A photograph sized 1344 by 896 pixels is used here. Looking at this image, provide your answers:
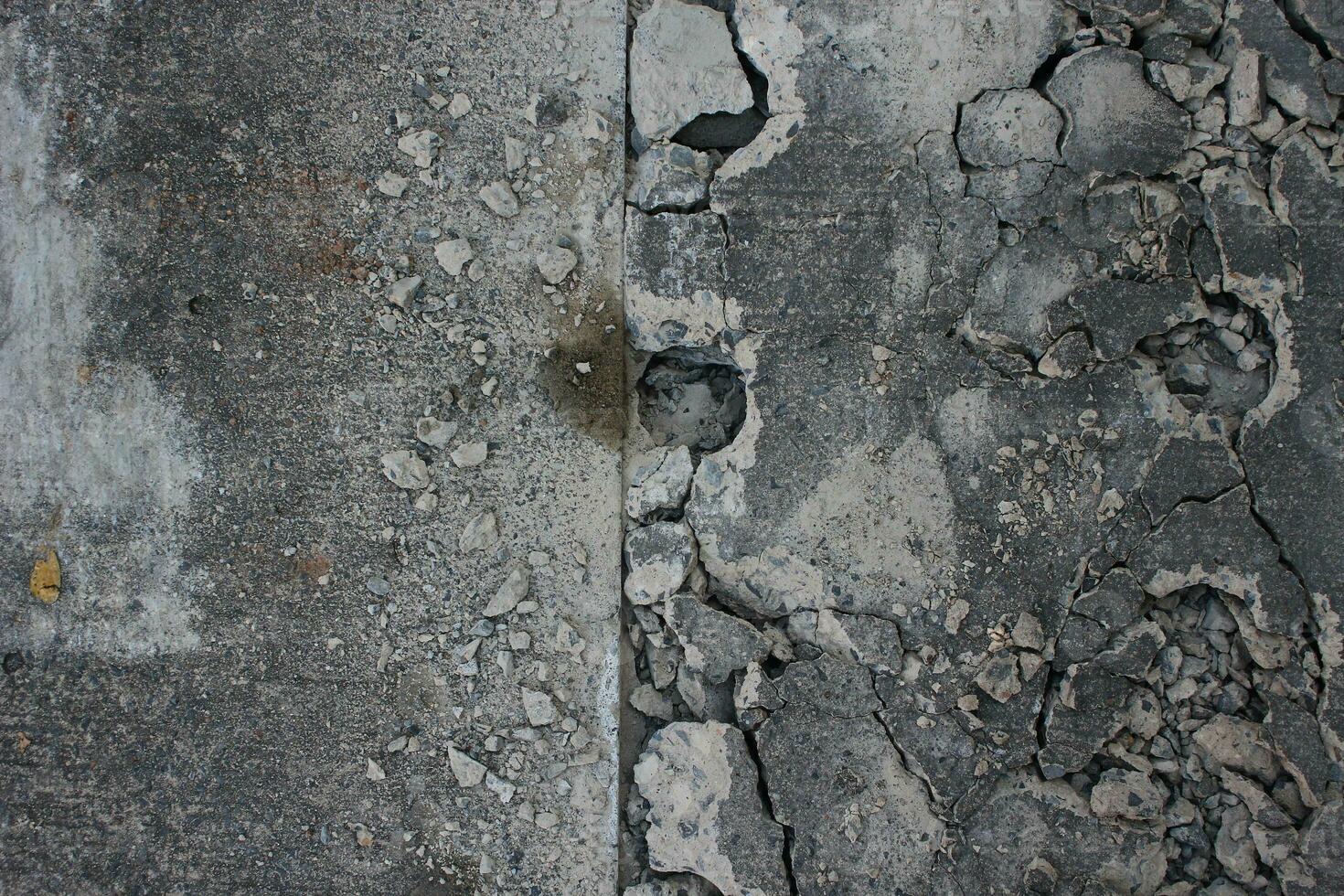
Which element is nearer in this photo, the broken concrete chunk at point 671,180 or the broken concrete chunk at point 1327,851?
the broken concrete chunk at point 1327,851

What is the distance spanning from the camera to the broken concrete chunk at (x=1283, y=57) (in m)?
1.66

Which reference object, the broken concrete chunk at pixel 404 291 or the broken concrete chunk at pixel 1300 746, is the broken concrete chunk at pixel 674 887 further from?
the broken concrete chunk at pixel 404 291

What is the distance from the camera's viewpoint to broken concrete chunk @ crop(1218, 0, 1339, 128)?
166 cm

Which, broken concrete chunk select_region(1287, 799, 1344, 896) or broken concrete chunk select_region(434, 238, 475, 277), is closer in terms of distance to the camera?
broken concrete chunk select_region(1287, 799, 1344, 896)

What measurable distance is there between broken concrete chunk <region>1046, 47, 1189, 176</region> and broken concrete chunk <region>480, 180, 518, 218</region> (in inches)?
48.3

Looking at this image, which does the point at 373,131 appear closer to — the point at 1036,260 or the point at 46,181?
the point at 46,181

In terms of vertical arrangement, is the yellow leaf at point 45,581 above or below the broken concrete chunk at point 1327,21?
below

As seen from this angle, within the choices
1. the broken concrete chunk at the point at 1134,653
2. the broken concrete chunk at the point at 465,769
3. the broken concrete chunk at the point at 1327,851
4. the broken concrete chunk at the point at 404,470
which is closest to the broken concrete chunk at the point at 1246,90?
the broken concrete chunk at the point at 1134,653

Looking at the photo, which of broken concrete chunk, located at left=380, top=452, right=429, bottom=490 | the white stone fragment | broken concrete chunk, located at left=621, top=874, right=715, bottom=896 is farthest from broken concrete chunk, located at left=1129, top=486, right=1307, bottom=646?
broken concrete chunk, located at left=380, top=452, right=429, bottom=490

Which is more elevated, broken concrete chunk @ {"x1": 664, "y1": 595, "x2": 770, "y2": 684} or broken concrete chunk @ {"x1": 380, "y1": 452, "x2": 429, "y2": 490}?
broken concrete chunk @ {"x1": 380, "y1": 452, "x2": 429, "y2": 490}

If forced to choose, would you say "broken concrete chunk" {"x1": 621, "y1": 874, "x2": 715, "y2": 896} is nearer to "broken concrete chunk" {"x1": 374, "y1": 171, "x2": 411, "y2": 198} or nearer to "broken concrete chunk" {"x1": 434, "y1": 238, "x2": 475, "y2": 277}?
"broken concrete chunk" {"x1": 434, "y1": 238, "x2": 475, "y2": 277}

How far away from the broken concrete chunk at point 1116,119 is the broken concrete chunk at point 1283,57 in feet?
0.67

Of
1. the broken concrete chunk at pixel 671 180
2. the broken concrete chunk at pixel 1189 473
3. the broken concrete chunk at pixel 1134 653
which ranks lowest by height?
the broken concrete chunk at pixel 1134 653

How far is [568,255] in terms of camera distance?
169cm
